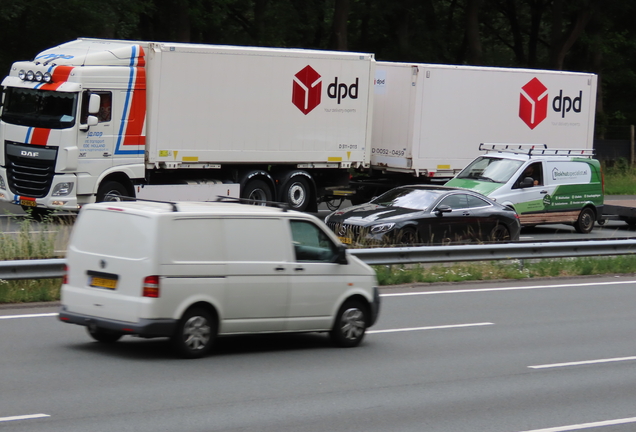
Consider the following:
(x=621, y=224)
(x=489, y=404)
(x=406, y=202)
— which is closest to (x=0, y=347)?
(x=489, y=404)

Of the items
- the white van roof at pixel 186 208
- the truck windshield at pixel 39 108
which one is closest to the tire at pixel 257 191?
the truck windshield at pixel 39 108

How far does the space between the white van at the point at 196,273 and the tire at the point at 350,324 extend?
0.37ft

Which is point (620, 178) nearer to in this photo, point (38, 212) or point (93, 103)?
point (38, 212)

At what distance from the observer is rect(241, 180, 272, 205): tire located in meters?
22.0

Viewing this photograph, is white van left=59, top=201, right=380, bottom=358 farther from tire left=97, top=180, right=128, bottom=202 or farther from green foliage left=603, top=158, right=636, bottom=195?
green foliage left=603, top=158, right=636, bottom=195

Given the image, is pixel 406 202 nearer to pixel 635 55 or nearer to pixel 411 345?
pixel 411 345

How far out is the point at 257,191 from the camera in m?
22.3

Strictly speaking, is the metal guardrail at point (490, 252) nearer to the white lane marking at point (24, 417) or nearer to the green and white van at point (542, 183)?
the green and white van at point (542, 183)

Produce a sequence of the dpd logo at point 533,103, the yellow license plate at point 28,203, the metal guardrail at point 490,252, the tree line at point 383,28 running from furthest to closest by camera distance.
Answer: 1. the tree line at point 383,28
2. the dpd logo at point 533,103
3. the yellow license plate at point 28,203
4. the metal guardrail at point 490,252

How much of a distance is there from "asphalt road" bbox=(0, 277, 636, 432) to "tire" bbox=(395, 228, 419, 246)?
4275 millimetres

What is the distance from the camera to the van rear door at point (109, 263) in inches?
348

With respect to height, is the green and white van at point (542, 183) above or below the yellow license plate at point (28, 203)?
above

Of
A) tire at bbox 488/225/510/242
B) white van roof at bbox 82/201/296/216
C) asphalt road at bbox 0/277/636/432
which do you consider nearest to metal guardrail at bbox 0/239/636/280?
tire at bbox 488/225/510/242

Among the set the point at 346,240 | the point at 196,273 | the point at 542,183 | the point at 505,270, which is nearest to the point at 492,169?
the point at 542,183
